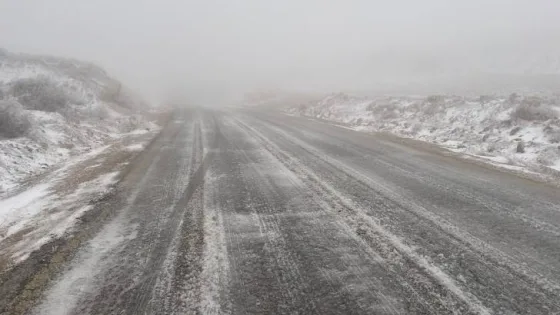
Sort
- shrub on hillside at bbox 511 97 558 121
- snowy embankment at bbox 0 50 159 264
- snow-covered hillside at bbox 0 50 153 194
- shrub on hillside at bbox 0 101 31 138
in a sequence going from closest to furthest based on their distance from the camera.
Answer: snowy embankment at bbox 0 50 159 264
snow-covered hillside at bbox 0 50 153 194
shrub on hillside at bbox 0 101 31 138
shrub on hillside at bbox 511 97 558 121

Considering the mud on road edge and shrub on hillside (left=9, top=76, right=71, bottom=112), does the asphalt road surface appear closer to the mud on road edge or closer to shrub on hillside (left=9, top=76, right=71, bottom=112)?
the mud on road edge

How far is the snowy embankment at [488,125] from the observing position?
9.55 metres

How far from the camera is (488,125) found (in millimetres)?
12742

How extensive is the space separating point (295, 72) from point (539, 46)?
50742 mm

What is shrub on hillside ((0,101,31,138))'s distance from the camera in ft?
31.1

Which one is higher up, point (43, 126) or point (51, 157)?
point (43, 126)

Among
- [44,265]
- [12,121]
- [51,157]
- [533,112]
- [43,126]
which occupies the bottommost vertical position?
[44,265]

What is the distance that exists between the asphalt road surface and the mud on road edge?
9cm

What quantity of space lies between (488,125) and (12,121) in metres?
14.2

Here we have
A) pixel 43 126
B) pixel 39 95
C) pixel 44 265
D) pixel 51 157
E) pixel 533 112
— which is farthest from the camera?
pixel 39 95

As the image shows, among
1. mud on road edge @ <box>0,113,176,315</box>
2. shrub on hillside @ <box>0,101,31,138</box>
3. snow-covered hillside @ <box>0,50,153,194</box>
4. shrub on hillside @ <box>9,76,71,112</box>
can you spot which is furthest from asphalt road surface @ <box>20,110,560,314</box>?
shrub on hillside @ <box>9,76,71,112</box>

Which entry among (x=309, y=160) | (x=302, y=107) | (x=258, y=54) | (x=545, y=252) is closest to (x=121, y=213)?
(x=309, y=160)

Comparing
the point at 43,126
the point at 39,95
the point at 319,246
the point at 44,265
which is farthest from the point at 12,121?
the point at 319,246

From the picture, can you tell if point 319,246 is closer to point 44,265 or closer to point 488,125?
point 44,265
